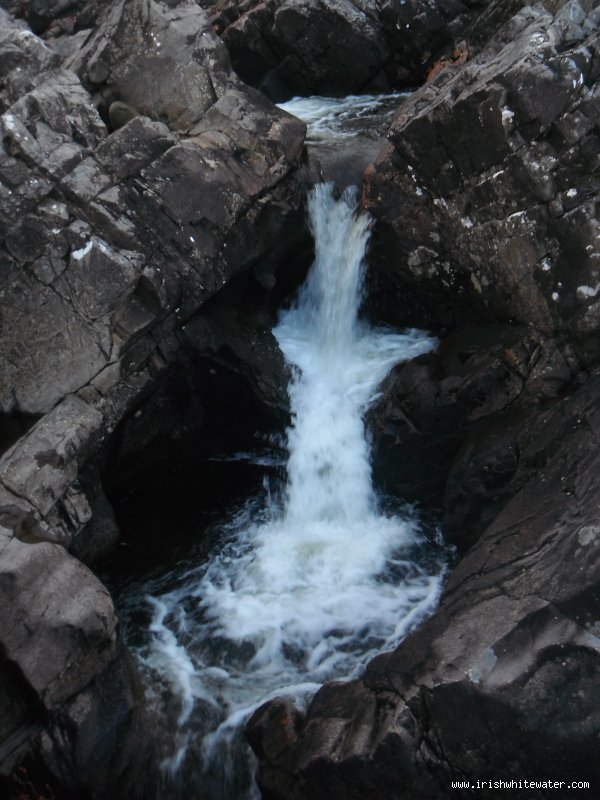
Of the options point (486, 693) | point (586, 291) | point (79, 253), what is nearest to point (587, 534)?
point (486, 693)

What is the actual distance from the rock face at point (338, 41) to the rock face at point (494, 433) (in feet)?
12.9

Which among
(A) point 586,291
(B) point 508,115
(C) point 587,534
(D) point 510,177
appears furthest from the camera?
(D) point 510,177

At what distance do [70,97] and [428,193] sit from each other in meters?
4.74

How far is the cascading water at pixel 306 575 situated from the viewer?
7.49 meters

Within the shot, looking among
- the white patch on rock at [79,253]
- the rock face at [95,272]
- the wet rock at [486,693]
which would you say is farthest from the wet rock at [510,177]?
the white patch on rock at [79,253]

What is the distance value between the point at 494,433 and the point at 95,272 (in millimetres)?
5091

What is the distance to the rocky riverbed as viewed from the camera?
20.3 feet

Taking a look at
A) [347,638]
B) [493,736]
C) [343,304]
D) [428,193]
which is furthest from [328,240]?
[493,736]

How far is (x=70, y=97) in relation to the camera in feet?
31.4

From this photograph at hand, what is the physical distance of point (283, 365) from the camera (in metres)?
10.8

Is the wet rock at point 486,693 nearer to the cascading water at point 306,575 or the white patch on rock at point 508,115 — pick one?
the cascading water at point 306,575

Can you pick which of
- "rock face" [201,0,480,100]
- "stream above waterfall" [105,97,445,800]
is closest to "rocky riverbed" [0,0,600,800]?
"stream above waterfall" [105,97,445,800]

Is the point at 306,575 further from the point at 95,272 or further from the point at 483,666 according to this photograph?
the point at 95,272

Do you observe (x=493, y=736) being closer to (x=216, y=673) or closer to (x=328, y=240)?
(x=216, y=673)
